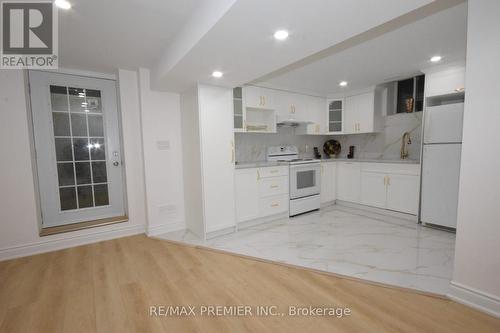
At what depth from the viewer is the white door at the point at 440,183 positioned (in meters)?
2.84

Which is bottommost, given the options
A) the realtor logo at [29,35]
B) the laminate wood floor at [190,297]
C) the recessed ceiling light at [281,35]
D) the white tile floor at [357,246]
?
the laminate wood floor at [190,297]

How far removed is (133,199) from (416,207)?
420 cm

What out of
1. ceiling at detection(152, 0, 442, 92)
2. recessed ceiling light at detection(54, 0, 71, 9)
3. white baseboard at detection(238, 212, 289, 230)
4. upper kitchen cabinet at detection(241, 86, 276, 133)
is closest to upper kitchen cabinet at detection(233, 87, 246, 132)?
upper kitchen cabinet at detection(241, 86, 276, 133)

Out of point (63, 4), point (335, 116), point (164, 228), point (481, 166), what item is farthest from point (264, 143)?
point (63, 4)

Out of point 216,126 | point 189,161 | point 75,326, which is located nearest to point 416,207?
point 216,126

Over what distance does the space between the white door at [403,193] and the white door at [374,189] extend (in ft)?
0.28

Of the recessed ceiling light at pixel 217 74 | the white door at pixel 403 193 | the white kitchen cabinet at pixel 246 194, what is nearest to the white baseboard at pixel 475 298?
the white door at pixel 403 193

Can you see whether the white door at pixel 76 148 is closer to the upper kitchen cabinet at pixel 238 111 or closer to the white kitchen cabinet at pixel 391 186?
the upper kitchen cabinet at pixel 238 111

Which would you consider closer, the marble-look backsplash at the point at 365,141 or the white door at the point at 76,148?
the white door at the point at 76,148

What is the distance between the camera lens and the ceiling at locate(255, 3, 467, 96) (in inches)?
79.2

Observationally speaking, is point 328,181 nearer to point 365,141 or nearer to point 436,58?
point 365,141

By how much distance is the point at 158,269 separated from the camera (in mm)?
2266

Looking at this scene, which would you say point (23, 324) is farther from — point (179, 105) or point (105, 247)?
point (179, 105)

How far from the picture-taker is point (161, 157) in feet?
10.6
